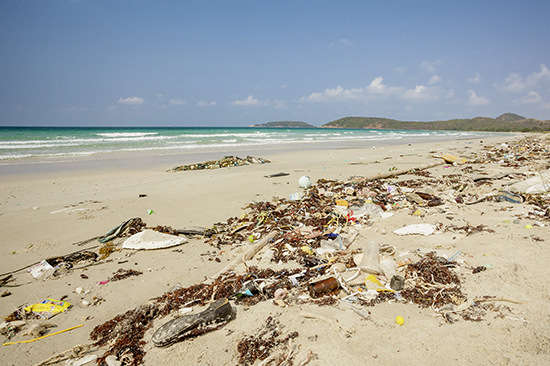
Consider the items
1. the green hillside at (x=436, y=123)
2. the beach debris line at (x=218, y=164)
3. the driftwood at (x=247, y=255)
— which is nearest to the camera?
the driftwood at (x=247, y=255)

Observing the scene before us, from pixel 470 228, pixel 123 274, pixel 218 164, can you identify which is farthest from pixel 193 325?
pixel 218 164

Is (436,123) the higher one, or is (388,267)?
(436,123)

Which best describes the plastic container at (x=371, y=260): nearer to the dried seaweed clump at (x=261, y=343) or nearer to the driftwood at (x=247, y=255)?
the dried seaweed clump at (x=261, y=343)

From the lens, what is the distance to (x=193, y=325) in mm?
2268

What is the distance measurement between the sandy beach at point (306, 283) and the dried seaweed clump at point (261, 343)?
0.02 meters

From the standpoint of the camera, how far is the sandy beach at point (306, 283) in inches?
75.9

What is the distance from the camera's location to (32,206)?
6199 mm

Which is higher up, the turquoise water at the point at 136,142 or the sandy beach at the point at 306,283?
the turquoise water at the point at 136,142

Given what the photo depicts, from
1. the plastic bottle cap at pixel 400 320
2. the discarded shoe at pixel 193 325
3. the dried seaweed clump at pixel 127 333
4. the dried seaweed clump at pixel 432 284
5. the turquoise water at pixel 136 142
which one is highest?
the turquoise water at pixel 136 142

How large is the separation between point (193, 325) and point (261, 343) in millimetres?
611

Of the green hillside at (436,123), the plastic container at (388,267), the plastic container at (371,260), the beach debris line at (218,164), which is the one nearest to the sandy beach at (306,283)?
the plastic container at (371,260)

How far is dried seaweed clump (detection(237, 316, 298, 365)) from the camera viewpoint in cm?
197

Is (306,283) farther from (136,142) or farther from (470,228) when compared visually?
(136,142)

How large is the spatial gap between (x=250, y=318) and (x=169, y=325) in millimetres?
689
